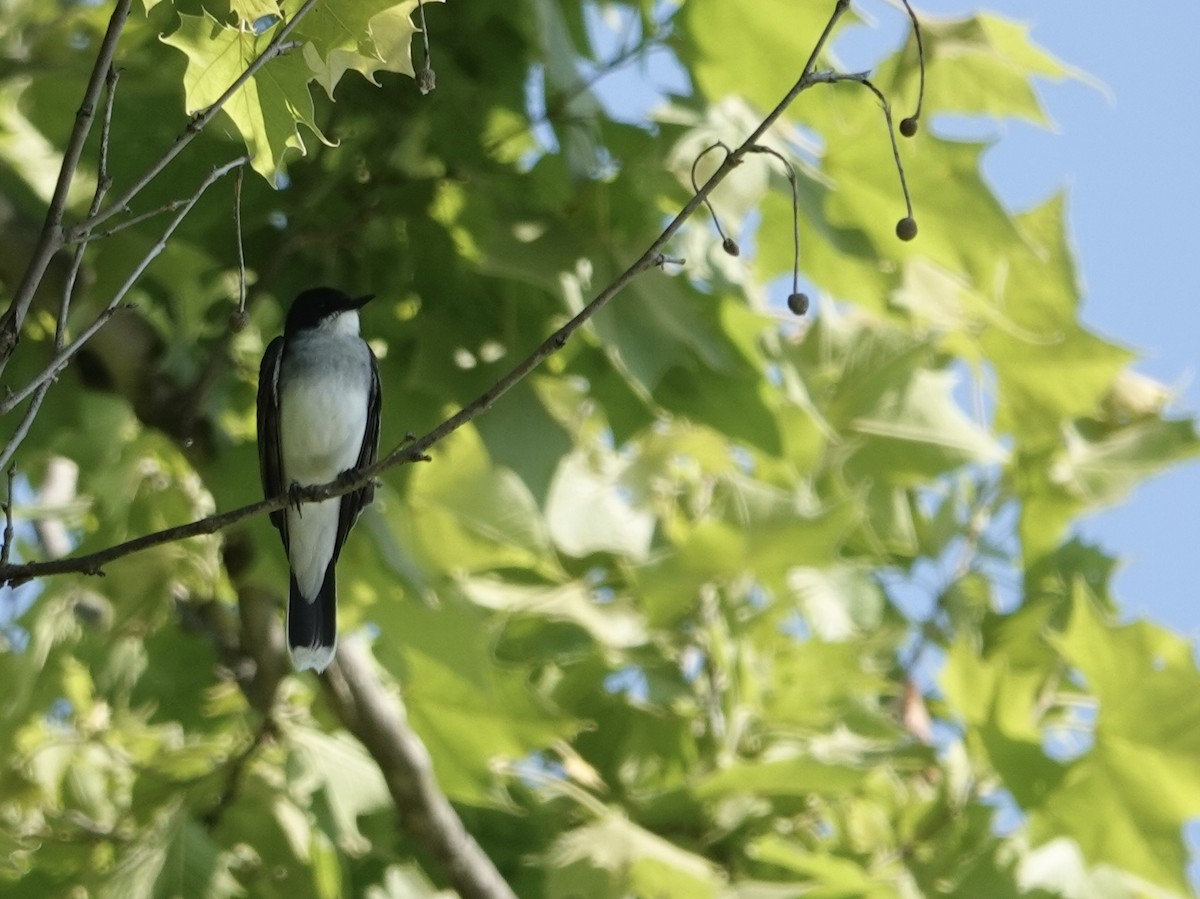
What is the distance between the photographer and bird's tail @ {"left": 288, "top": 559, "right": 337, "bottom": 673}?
9.89 feet

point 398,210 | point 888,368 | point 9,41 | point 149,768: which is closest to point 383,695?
point 149,768

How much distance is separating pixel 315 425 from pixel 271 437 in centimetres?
16

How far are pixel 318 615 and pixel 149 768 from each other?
1.18 metres

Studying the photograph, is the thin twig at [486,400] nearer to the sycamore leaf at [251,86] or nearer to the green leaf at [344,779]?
the sycamore leaf at [251,86]

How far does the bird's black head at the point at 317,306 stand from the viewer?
340cm

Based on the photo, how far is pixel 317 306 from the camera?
347 centimetres

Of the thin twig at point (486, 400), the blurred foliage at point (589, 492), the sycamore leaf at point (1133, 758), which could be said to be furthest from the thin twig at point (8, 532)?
the sycamore leaf at point (1133, 758)

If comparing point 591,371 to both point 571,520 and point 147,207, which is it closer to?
point 571,520

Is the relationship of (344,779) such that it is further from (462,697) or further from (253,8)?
(253,8)

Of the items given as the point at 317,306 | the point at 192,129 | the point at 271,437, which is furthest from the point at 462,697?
the point at 192,129

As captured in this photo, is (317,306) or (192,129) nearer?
(192,129)

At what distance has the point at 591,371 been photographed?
3691 millimetres

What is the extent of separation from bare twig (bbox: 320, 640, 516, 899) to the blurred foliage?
0.42 feet

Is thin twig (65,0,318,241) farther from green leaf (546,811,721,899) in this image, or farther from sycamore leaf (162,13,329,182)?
green leaf (546,811,721,899)
